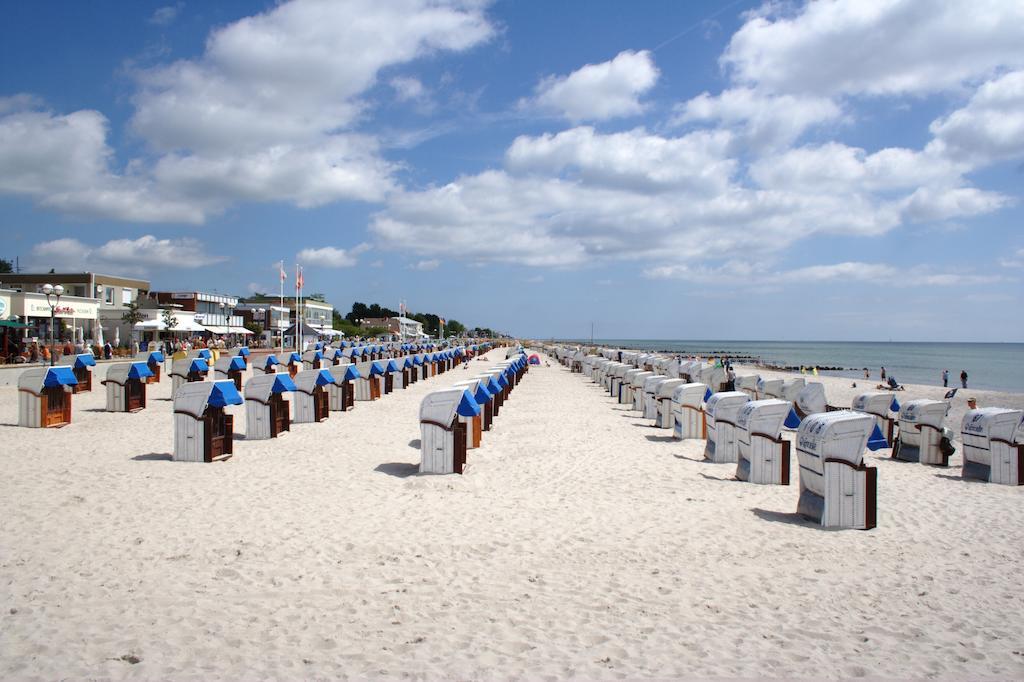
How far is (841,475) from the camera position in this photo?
775cm

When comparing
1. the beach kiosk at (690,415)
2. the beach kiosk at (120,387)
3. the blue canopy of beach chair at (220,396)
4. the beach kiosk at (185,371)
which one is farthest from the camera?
the beach kiosk at (185,371)

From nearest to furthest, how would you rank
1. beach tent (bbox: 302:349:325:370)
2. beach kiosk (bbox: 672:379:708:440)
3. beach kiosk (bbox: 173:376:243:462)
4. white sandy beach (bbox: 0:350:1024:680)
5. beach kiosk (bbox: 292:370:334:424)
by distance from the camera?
white sandy beach (bbox: 0:350:1024:680), beach kiosk (bbox: 173:376:243:462), beach kiosk (bbox: 672:379:708:440), beach kiosk (bbox: 292:370:334:424), beach tent (bbox: 302:349:325:370)

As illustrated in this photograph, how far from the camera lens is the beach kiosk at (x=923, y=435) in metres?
13.0

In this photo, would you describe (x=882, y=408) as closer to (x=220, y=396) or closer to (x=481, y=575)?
(x=481, y=575)

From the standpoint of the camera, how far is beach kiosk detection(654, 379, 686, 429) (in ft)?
54.1

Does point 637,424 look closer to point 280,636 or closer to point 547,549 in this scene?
point 547,549

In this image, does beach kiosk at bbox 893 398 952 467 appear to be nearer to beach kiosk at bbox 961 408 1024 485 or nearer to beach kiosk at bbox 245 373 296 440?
beach kiosk at bbox 961 408 1024 485

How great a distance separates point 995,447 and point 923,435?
198 cm

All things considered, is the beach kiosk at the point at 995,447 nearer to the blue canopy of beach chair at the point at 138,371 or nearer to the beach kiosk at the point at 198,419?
the beach kiosk at the point at 198,419

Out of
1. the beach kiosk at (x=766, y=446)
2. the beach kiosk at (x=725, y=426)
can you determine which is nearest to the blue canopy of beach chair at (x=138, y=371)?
the beach kiosk at (x=725, y=426)

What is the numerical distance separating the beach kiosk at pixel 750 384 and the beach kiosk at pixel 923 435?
8.37m

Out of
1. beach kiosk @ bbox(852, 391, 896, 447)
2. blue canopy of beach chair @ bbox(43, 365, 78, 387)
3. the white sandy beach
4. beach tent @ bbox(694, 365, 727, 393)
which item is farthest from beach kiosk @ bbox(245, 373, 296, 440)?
beach tent @ bbox(694, 365, 727, 393)

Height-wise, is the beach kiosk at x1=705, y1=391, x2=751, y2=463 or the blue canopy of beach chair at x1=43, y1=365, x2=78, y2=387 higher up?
the blue canopy of beach chair at x1=43, y1=365, x2=78, y2=387

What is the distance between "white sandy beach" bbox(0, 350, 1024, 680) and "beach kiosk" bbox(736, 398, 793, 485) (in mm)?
397
